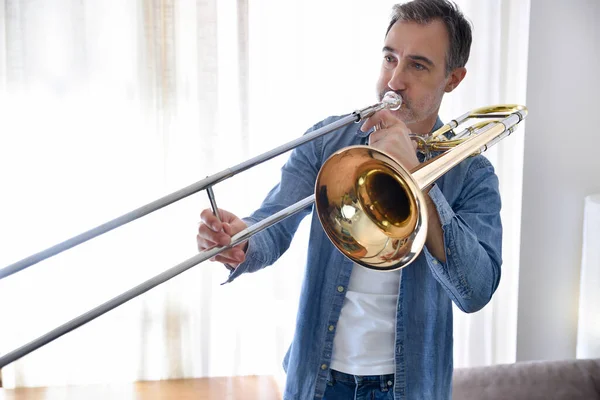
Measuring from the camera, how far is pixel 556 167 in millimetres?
3014

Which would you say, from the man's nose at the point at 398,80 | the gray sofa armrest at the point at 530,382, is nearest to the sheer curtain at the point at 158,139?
the gray sofa armrest at the point at 530,382

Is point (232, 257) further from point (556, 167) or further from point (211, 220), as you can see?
point (556, 167)

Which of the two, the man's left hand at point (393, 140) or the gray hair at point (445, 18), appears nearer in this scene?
the man's left hand at point (393, 140)

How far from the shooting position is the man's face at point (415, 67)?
57.5 inches

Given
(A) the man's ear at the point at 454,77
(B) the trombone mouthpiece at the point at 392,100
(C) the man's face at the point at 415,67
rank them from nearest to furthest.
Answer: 1. (B) the trombone mouthpiece at the point at 392,100
2. (C) the man's face at the point at 415,67
3. (A) the man's ear at the point at 454,77

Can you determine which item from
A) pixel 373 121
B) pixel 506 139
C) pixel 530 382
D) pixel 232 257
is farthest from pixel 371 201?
pixel 506 139

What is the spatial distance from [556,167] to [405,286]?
1.88m

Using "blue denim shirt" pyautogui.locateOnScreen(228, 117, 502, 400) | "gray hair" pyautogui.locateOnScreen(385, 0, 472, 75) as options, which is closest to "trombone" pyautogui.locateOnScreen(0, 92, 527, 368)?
"blue denim shirt" pyautogui.locateOnScreen(228, 117, 502, 400)

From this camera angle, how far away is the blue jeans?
140 centimetres

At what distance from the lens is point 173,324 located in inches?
111

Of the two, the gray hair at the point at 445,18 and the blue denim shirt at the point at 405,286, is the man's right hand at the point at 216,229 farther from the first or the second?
the gray hair at the point at 445,18

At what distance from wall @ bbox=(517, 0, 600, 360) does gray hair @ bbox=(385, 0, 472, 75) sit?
152 cm

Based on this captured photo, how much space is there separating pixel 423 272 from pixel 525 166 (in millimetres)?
1739

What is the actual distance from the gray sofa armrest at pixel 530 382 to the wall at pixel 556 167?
53cm
